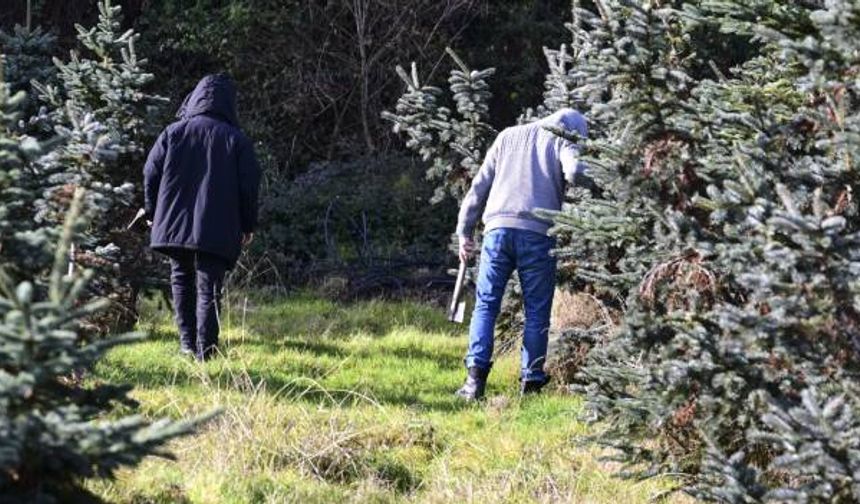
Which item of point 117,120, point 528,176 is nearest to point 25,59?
point 117,120

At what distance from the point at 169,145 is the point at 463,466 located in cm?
335

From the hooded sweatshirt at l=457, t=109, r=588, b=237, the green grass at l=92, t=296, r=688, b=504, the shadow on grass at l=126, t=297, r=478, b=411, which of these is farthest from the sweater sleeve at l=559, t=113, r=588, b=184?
the shadow on grass at l=126, t=297, r=478, b=411

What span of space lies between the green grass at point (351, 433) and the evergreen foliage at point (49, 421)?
0.64 metres

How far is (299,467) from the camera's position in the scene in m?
5.42

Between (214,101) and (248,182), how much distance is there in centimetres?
58

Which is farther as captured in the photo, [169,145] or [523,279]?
[169,145]

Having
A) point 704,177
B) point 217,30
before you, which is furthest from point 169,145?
point 217,30

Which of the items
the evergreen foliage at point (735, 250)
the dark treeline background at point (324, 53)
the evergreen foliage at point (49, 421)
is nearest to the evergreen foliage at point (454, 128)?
the evergreen foliage at point (735, 250)

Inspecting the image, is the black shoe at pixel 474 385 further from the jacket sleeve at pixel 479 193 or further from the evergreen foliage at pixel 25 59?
the evergreen foliage at pixel 25 59

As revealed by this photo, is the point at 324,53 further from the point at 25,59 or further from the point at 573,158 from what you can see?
the point at 573,158

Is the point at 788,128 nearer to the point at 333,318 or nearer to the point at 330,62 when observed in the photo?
the point at 333,318

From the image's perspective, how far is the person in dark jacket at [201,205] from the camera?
25.9ft

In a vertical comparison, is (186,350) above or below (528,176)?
below

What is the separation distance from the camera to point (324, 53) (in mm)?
16391
